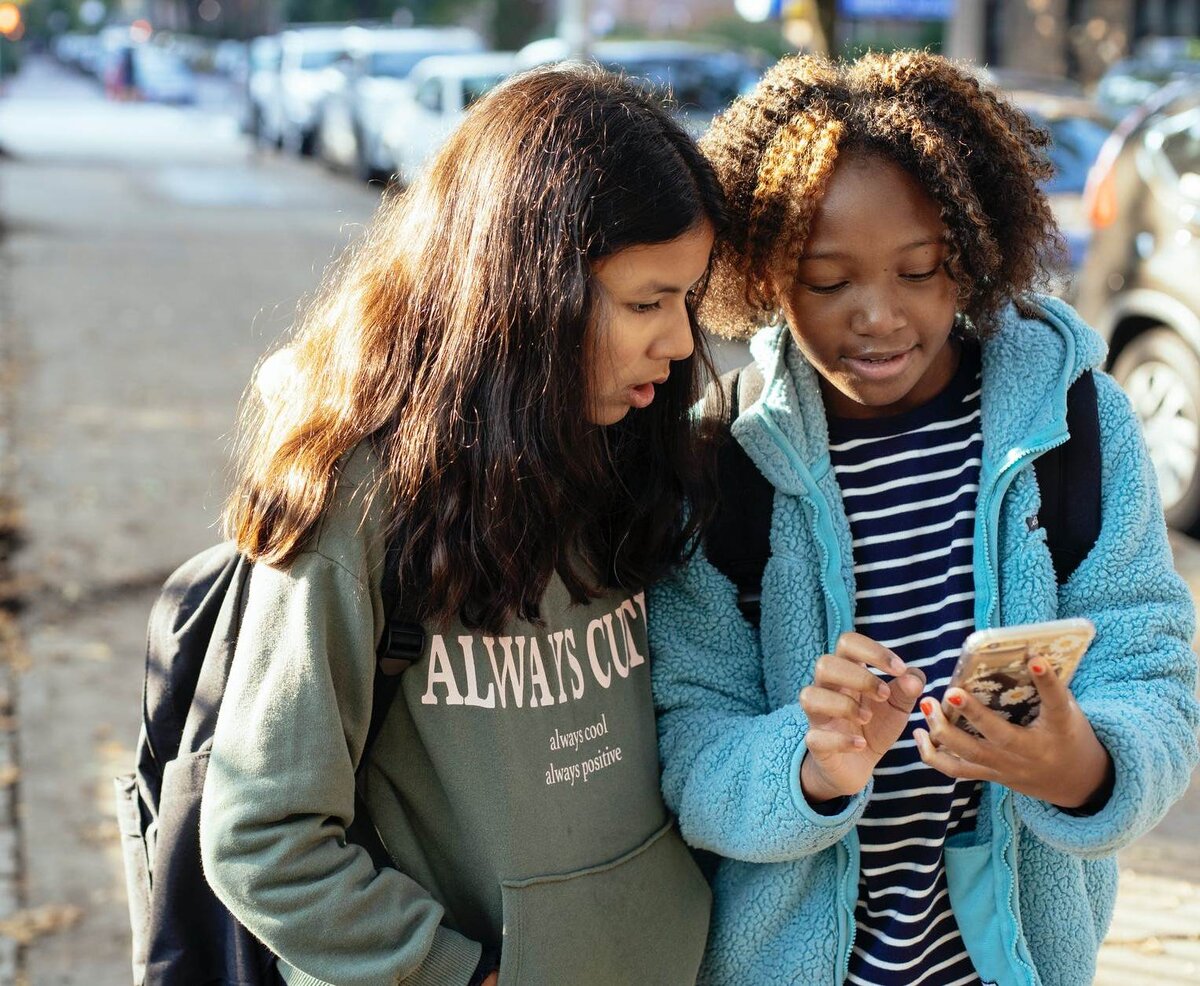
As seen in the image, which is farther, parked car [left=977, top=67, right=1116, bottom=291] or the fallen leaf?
parked car [left=977, top=67, right=1116, bottom=291]

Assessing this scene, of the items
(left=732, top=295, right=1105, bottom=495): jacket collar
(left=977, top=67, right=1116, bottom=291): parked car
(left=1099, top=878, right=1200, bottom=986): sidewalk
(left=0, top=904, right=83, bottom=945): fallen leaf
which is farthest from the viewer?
(left=977, top=67, right=1116, bottom=291): parked car

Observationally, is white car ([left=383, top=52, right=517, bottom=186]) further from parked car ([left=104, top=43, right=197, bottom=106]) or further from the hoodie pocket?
parked car ([left=104, top=43, right=197, bottom=106])

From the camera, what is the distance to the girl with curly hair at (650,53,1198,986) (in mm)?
1825

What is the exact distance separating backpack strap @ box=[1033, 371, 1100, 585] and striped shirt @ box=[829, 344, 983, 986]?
0.30ft

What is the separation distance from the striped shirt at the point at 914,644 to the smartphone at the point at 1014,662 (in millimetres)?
259

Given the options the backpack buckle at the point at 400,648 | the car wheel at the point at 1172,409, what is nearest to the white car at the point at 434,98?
the car wheel at the point at 1172,409

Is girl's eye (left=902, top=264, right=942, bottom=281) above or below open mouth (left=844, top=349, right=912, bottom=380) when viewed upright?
above

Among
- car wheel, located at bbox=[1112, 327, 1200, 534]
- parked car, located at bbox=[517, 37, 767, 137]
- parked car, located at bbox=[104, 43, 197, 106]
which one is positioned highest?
parked car, located at bbox=[517, 37, 767, 137]

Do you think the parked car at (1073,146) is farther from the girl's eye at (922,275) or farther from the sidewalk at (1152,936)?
the girl's eye at (922,275)

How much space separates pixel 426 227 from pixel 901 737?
834 mm

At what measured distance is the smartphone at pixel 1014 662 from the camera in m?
1.52

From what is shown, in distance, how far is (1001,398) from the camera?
1918 millimetres

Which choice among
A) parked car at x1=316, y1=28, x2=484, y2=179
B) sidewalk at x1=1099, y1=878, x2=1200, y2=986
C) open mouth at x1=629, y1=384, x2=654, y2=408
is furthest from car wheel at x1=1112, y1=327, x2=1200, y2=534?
parked car at x1=316, y1=28, x2=484, y2=179

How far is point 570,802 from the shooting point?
5.91ft
